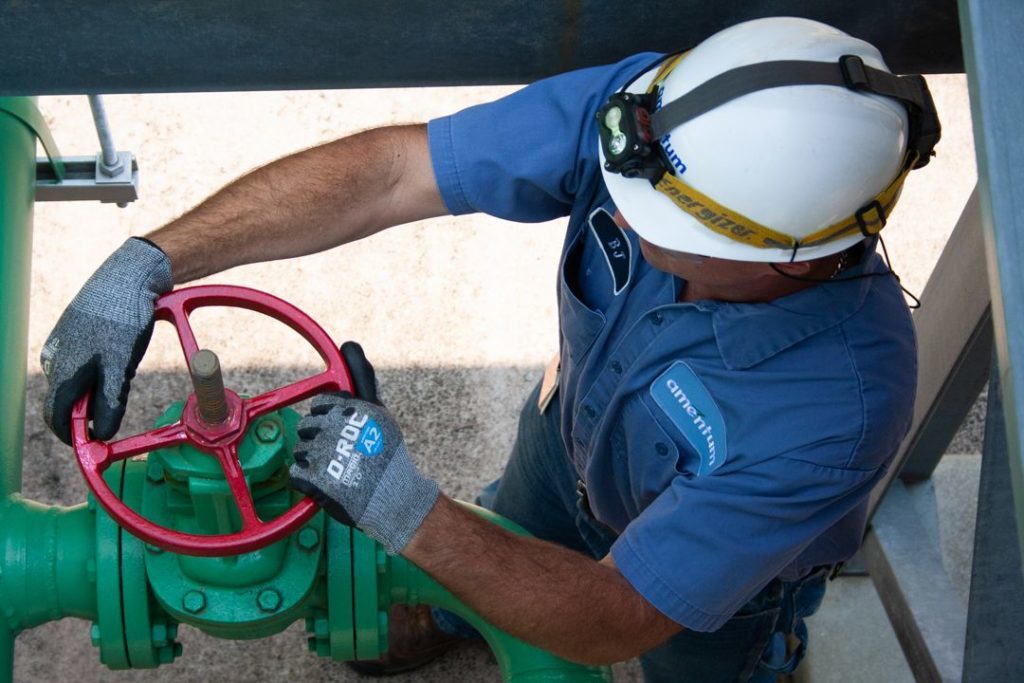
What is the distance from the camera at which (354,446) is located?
5.24 ft

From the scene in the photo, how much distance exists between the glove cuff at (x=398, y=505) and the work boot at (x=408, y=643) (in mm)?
918

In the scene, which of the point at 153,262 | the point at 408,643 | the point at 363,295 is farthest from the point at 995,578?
the point at 363,295

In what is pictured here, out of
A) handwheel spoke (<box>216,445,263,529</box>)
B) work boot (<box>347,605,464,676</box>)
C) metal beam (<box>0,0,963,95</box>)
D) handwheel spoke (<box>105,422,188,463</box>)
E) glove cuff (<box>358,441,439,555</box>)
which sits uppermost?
metal beam (<box>0,0,963,95</box>)

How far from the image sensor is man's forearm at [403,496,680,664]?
5.61 ft

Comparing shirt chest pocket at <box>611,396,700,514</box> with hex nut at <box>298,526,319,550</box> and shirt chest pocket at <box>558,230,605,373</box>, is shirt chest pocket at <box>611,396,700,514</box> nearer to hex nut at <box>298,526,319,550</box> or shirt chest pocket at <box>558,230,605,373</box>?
shirt chest pocket at <box>558,230,605,373</box>

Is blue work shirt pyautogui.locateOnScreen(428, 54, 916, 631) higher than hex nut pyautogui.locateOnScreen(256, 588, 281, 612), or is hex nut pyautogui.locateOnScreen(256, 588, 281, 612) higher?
blue work shirt pyautogui.locateOnScreen(428, 54, 916, 631)

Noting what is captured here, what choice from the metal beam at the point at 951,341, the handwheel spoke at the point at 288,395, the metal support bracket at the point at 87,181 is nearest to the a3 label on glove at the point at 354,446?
the handwheel spoke at the point at 288,395

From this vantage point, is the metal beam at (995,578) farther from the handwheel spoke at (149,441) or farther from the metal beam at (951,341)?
the handwheel spoke at (149,441)

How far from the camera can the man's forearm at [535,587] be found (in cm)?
171

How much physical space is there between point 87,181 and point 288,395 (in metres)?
1.34

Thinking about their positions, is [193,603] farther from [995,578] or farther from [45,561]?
[995,578]

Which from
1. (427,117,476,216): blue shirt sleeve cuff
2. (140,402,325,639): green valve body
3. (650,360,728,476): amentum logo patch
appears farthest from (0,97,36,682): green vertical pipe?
(650,360,728,476): amentum logo patch

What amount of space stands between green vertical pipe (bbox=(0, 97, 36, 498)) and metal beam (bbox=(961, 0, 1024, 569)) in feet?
4.79

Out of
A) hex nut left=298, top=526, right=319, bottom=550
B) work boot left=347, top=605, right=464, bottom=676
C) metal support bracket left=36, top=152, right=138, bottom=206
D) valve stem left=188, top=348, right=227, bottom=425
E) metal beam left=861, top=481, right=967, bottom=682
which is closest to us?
valve stem left=188, top=348, right=227, bottom=425
